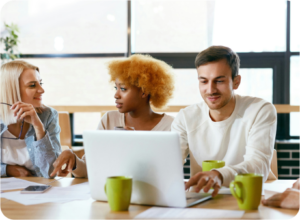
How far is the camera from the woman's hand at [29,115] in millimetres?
1720

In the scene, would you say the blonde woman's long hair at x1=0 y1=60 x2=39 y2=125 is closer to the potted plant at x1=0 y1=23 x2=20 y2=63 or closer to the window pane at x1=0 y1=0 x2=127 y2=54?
the potted plant at x1=0 y1=23 x2=20 y2=63

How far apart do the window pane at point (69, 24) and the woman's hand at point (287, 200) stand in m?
3.10

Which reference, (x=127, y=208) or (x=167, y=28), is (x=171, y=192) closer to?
(x=127, y=208)

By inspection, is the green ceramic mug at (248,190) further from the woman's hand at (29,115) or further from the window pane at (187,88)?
the window pane at (187,88)

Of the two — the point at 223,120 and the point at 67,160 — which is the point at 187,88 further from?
the point at 67,160

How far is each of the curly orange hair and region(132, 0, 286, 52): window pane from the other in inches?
62.1

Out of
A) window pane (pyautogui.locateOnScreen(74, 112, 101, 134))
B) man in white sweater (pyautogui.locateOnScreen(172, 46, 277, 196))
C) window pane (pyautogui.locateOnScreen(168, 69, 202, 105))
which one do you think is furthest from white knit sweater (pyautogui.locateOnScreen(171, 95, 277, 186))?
window pane (pyautogui.locateOnScreen(74, 112, 101, 134))

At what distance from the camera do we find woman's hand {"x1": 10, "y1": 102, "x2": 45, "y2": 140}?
172 cm

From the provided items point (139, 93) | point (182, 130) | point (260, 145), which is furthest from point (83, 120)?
point (260, 145)

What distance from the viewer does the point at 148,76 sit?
211 centimetres

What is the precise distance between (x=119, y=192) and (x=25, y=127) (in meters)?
1.09

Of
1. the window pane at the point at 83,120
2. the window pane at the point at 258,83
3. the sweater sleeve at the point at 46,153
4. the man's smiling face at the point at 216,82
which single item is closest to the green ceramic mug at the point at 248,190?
the man's smiling face at the point at 216,82

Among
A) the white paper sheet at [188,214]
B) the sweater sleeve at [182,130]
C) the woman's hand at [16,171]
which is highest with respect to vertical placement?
the sweater sleeve at [182,130]

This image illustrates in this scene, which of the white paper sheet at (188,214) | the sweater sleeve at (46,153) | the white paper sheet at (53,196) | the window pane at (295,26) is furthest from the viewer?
the window pane at (295,26)
